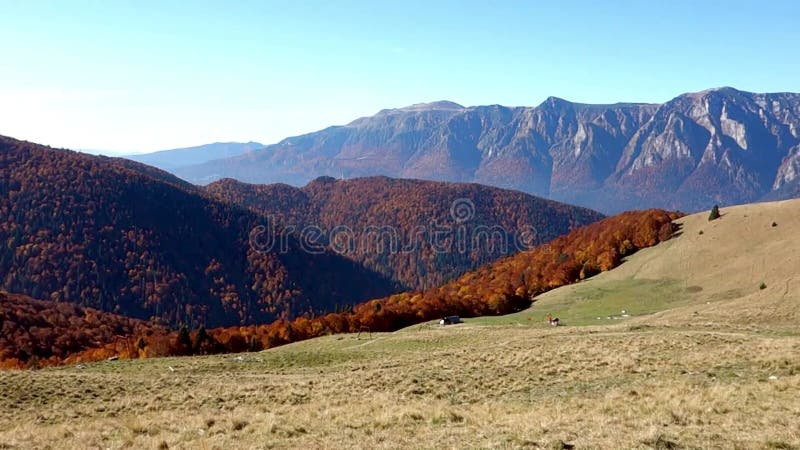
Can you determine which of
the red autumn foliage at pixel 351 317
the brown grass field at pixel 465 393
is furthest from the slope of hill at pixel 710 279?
the red autumn foliage at pixel 351 317

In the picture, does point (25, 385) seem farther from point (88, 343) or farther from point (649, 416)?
point (88, 343)

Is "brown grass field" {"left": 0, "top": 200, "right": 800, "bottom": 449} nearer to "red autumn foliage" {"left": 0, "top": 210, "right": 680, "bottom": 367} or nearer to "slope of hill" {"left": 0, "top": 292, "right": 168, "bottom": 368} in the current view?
"red autumn foliage" {"left": 0, "top": 210, "right": 680, "bottom": 367}

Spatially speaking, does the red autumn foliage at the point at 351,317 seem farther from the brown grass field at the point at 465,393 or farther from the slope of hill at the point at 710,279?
the brown grass field at the point at 465,393

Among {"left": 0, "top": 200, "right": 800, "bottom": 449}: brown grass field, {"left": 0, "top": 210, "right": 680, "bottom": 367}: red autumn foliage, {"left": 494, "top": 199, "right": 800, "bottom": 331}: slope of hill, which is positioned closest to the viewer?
{"left": 0, "top": 200, "right": 800, "bottom": 449}: brown grass field

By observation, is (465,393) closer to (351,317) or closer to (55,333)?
(351,317)

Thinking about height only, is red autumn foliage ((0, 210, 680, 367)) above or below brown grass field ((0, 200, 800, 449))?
below

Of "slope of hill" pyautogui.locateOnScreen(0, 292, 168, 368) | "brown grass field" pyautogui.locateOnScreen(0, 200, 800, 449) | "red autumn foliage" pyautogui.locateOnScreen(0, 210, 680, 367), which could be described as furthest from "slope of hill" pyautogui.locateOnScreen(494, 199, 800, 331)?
"slope of hill" pyautogui.locateOnScreen(0, 292, 168, 368)

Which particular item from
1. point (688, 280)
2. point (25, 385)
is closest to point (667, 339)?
point (25, 385)

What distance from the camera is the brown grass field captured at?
50.4 ft

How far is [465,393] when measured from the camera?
24078 millimetres

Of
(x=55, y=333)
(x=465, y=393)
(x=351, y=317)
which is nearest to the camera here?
(x=465, y=393)

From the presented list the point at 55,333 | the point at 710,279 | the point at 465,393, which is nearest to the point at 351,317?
the point at 710,279

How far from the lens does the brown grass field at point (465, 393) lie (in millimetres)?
15352

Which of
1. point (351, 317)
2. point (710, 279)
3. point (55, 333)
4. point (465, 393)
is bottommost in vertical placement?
point (55, 333)
